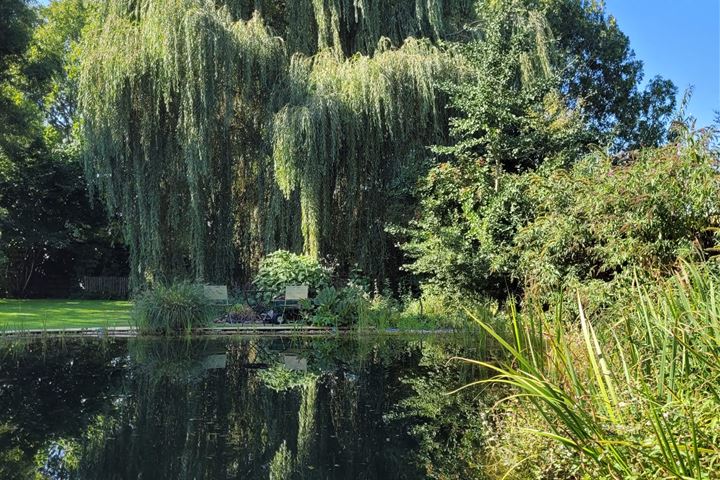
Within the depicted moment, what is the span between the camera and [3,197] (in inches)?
822

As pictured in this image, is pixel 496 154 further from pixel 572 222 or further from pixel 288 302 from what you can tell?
pixel 288 302

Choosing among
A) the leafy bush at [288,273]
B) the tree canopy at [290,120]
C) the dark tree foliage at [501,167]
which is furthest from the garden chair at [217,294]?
the dark tree foliage at [501,167]

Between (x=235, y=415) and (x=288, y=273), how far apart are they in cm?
644

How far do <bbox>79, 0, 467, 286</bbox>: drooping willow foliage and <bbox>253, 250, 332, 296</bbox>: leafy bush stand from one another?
48cm

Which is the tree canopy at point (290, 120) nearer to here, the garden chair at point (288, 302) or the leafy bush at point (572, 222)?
the leafy bush at point (572, 222)

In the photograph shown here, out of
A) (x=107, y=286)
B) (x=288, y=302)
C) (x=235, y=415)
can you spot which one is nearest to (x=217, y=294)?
(x=288, y=302)

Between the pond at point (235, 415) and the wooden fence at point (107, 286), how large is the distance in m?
13.9

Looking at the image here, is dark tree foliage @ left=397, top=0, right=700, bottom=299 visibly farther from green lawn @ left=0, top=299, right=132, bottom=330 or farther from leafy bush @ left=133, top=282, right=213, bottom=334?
green lawn @ left=0, top=299, right=132, bottom=330

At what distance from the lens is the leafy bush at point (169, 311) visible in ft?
32.2

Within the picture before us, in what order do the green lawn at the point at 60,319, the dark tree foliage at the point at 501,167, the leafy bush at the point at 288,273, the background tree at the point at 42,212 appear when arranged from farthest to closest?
the background tree at the point at 42,212, the leafy bush at the point at 288,273, the green lawn at the point at 60,319, the dark tree foliage at the point at 501,167

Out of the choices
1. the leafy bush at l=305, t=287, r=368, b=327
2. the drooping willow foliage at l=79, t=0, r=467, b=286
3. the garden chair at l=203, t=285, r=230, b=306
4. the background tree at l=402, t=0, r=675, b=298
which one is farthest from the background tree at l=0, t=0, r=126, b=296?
the background tree at l=402, t=0, r=675, b=298

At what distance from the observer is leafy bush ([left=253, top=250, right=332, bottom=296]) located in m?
11.4

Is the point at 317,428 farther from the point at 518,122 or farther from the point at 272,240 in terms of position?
the point at 518,122

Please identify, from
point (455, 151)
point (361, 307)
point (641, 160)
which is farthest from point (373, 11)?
point (641, 160)
